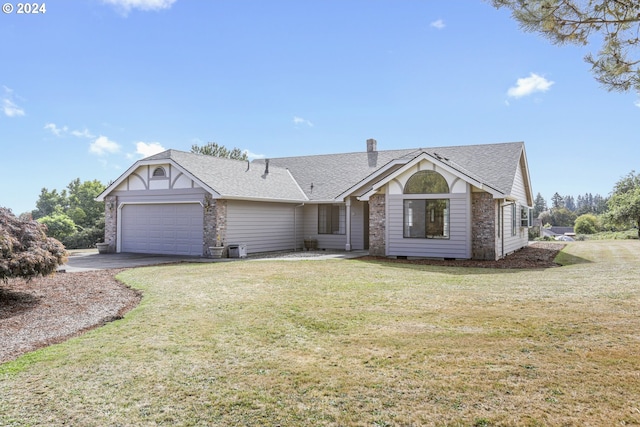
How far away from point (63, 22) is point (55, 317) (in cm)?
1051

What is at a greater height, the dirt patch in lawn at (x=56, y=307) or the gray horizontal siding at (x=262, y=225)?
the gray horizontal siding at (x=262, y=225)

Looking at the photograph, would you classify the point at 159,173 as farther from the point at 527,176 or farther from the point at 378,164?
the point at 527,176

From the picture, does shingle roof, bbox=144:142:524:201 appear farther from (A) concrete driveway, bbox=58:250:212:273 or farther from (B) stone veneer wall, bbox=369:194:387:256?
(A) concrete driveway, bbox=58:250:212:273

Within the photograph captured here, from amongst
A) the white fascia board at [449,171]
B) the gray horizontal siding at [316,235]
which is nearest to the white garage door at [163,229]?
the gray horizontal siding at [316,235]

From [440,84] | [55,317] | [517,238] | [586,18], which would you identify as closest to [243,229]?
[440,84]

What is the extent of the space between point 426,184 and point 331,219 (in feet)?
21.9

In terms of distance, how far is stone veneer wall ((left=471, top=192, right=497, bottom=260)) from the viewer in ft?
52.0

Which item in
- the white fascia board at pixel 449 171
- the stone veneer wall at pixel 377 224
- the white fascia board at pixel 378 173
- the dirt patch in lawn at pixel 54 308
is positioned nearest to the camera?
the dirt patch in lawn at pixel 54 308

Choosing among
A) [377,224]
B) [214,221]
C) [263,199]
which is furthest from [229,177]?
[377,224]

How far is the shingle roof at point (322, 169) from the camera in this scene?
18031 millimetres

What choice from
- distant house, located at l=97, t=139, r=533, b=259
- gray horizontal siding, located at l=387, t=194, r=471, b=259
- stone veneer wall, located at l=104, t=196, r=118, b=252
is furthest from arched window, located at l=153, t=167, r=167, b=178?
gray horizontal siding, located at l=387, t=194, r=471, b=259

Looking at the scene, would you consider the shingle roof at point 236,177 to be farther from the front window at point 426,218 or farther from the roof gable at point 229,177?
the front window at point 426,218

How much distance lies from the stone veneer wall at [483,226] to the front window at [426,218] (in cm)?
99

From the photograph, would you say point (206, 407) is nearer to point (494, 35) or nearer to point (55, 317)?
point (55, 317)
